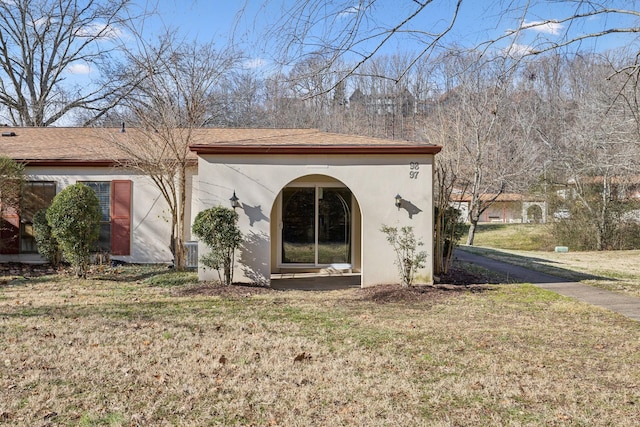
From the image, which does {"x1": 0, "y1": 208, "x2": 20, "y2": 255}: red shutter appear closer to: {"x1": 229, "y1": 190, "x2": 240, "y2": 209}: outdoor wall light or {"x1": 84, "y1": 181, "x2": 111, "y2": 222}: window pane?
{"x1": 84, "y1": 181, "x2": 111, "y2": 222}: window pane

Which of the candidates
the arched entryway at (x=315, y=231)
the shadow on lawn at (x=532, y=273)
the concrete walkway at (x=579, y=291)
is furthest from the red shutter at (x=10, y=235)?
the concrete walkway at (x=579, y=291)

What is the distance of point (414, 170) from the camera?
9234mm

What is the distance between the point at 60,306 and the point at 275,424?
5305 mm

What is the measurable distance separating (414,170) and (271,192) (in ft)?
9.33

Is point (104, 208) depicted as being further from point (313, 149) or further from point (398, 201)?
point (398, 201)

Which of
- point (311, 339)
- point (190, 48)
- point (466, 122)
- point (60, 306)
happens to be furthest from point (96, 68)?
point (311, 339)

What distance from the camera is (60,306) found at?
23.6 ft

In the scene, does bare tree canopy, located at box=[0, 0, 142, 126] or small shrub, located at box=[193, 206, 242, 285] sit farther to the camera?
bare tree canopy, located at box=[0, 0, 142, 126]

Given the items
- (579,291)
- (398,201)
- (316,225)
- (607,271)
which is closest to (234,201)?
(316,225)

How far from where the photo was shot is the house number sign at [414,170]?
30.3ft

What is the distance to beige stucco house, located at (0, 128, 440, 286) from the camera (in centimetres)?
922

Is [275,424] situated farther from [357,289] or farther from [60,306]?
[357,289]

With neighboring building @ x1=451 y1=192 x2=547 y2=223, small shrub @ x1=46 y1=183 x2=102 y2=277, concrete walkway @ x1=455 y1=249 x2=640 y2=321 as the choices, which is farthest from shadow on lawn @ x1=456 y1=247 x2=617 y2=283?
small shrub @ x1=46 y1=183 x2=102 y2=277

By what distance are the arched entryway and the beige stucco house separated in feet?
0.08
